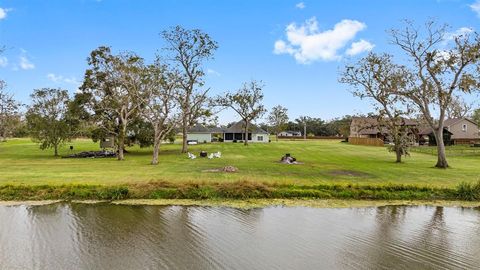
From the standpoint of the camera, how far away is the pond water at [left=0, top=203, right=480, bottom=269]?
10086 mm

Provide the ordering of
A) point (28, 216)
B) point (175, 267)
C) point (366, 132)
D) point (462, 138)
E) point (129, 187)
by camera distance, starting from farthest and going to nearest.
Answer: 1. point (366, 132)
2. point (462, 138)
3. point (129, 187)
4. point (28, 216)
5. point (175, 267)

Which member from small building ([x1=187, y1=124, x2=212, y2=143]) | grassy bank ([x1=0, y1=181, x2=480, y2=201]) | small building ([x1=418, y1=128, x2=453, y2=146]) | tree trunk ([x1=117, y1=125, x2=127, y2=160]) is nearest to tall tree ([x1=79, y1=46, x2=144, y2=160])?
tree trunk ([x1=117, y1=125, x2=127, y2=160])

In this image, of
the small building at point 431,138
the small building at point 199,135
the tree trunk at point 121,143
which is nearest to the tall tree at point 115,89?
the tree trunk at point 121,143

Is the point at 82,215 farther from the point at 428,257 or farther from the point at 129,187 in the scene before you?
the point at 428,257

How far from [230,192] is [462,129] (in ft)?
237

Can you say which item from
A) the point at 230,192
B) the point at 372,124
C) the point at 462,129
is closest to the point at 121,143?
the point at 230,192

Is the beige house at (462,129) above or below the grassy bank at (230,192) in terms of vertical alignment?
above

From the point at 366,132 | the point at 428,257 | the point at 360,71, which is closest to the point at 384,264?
the point at 428,257

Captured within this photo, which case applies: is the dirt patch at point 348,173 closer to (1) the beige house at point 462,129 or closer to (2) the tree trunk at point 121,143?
(2) the tree trunk at point 121,143

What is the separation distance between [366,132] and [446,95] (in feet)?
185

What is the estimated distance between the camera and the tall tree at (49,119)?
4677 centimetres

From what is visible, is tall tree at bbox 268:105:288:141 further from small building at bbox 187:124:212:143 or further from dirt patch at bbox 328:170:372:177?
dirt patch at bbox 328:170:372:177

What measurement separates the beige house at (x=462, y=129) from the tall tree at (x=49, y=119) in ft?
219

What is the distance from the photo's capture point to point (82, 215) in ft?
50.0
